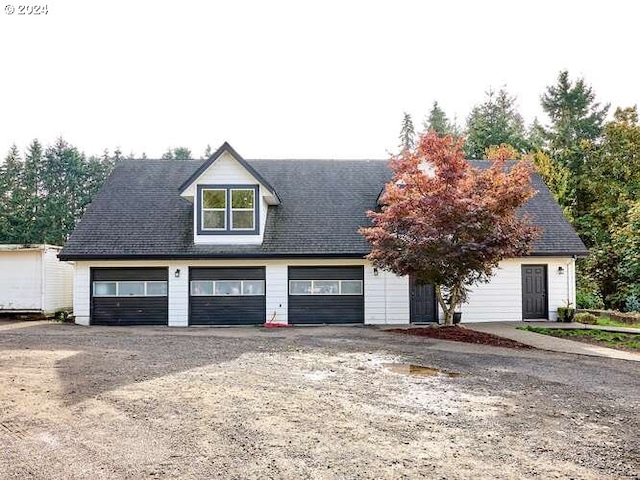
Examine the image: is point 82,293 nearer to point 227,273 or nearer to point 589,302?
point 227,273

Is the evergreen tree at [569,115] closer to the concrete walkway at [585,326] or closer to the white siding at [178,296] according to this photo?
the concrete walkway at [585,326]

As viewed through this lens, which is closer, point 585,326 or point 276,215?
point 585,326

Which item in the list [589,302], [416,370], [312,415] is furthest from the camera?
[589,302]

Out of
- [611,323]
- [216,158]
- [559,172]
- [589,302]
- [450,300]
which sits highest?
[559,172]

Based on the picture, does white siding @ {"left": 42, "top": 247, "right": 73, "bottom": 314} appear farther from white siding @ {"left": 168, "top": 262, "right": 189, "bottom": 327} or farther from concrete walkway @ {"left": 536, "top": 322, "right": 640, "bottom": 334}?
concrete walkway @ {"left": 536, "top": 322, "right": 640, "bottom": 334}

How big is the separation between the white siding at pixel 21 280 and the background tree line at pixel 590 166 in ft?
54.8

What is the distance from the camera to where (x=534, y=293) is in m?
17.1

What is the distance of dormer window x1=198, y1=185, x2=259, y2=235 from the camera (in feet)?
55.8

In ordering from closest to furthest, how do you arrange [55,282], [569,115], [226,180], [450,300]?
[450,300] < [226,180] < [55,282] < [569,115]

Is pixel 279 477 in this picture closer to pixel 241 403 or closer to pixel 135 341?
pixel 241 403

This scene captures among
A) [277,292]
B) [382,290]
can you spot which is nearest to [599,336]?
[382,290]

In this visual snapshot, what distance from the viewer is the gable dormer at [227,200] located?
16.9 metres

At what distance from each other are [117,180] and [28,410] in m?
15.3

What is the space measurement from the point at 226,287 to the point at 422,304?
6739mm
